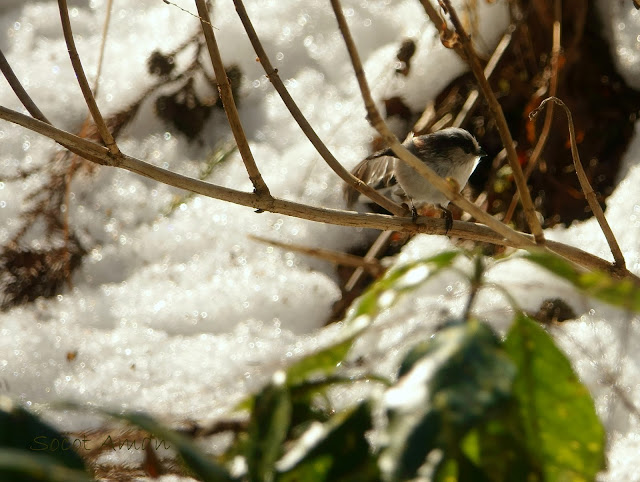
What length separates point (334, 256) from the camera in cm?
298

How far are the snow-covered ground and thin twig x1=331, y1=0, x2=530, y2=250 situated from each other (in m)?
0.92

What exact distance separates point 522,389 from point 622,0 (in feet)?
10.4

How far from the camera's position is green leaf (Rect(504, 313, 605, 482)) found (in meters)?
0.71

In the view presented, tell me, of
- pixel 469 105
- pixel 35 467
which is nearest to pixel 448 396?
pixel 35 467

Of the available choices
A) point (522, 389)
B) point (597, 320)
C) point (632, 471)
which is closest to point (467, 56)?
point (522, 389)

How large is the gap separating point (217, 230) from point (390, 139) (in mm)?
2222

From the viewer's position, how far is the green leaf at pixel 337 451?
731mm

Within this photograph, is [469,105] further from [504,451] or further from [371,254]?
[504,451]

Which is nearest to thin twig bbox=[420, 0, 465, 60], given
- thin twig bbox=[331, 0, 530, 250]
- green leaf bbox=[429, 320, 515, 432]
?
thin twig bbox=[331, 0, 530, 250]

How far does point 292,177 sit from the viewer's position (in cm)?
329

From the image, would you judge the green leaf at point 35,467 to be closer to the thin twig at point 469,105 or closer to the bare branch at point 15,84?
the bare branch at point 15,84

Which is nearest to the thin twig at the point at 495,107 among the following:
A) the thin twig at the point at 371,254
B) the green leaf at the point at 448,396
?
the green leaf at the point at 448,396

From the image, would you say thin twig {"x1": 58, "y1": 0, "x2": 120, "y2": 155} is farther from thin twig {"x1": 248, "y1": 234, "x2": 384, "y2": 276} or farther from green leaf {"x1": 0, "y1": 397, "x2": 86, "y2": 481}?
thin twig {"x1": 248, "y1": 234, "x2": 384, "y2": 276}

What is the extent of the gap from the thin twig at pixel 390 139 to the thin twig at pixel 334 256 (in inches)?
61.7
